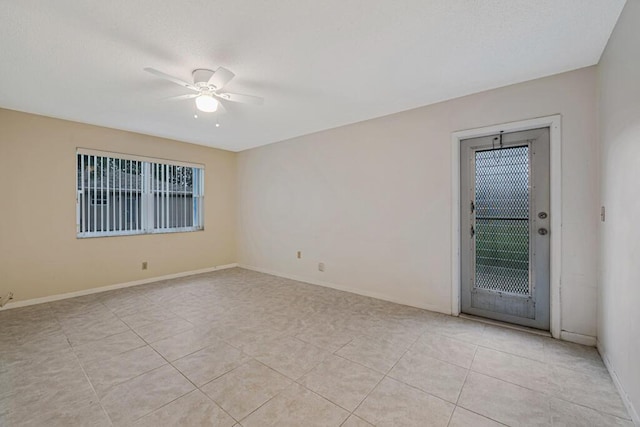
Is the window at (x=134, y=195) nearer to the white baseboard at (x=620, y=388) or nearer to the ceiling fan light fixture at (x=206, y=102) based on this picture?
the ceiling fan light fixture at (x=206, y=102)

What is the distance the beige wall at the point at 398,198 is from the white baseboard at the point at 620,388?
0.26 metres

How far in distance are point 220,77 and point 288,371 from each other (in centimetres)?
235

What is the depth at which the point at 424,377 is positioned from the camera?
1.95 metres

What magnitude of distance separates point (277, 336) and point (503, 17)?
2.98 meters

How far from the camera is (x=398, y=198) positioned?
11.3ft

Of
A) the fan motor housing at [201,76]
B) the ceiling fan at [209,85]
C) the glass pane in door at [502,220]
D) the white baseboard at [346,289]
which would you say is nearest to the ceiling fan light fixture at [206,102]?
the ceiling fan at [209,85]

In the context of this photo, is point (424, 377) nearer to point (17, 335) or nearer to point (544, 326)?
point (544, 326)

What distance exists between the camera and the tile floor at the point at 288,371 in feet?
5.26

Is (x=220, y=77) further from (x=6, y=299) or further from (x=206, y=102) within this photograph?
(x=6, y=299)

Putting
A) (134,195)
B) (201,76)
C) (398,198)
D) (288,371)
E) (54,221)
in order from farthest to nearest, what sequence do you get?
(134,195) < (54,221) < (398,198) < (201,76) < (288,371)

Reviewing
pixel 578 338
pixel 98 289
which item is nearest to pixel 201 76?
pixel 98 289

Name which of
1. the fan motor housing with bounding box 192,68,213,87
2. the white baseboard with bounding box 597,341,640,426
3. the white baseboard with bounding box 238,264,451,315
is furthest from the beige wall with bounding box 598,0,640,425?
the fan motor housing with bounding box 192,68,213,87

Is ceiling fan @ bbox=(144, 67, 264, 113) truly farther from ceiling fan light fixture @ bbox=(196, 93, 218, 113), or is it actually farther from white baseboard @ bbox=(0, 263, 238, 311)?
white baseboard @ bbox=(0, 263, 238, 311)

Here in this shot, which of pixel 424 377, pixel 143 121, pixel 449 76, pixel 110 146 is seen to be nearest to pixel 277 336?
pixel 424 377
